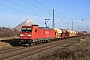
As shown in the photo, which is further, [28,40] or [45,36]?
[45,36]

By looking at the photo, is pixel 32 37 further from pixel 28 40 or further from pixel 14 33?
pixel 14 33

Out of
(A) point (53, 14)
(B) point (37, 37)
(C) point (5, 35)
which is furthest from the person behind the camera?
(C) point (5, 35)

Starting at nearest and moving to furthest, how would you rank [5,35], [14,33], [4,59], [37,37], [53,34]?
[4,59] < [37,37] < [53,34] < [5,35] < [14,33]

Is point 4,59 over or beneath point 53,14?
beneath

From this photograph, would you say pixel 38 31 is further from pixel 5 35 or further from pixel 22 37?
pixel 5 35

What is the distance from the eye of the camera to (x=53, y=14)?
53.5 m

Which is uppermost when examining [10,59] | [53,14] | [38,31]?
[53,14]

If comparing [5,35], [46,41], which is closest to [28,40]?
[46,41]

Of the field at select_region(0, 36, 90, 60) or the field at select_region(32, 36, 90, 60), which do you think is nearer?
the field at select_region(32, 36, 90, 60)

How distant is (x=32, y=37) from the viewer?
30.4 metres

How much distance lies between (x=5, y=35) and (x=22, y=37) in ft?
112

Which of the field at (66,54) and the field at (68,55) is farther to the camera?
the field at (66,54)

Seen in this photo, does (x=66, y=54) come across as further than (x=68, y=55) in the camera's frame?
Yes

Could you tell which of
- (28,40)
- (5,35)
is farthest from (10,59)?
(5,35)
